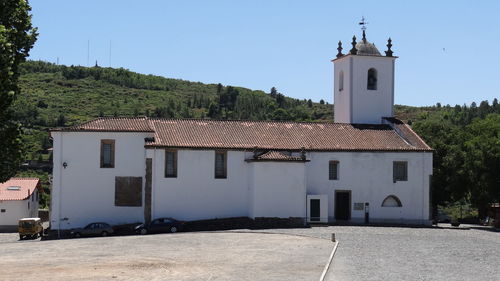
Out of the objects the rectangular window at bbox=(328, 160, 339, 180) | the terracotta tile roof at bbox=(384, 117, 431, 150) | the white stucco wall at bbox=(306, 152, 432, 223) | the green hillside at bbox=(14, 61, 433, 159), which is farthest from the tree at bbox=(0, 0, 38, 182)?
the green hillside at bbox=(14, 61, 433, 159)

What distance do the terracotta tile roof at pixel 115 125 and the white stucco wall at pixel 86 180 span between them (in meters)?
0.31

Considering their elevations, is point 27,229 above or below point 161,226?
below

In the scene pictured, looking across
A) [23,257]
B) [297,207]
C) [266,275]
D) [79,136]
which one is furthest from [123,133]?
[266,275]

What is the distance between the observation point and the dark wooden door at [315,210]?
43375 millimetres

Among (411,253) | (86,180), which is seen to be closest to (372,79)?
(86,180)

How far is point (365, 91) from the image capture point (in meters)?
50.3

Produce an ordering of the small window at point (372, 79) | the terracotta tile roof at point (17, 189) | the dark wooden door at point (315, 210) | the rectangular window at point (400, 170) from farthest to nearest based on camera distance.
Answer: the terracotta tile roof at point (17, 189) < the small window at point (372, 79) < the rectangular window at point (400, 170) < the dark wooden door at point (315, 210)

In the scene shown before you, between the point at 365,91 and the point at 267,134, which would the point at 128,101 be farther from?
the point at 267,134

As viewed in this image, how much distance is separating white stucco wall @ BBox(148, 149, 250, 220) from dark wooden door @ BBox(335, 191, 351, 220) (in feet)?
20.6

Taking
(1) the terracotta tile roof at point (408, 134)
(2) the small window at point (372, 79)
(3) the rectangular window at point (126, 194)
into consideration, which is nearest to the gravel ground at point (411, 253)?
(1) the terracotta tile roof at point (408, 134)

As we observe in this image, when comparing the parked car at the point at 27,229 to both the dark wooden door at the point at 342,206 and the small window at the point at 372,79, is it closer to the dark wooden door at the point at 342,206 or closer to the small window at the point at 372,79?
the dark wooden door at the point at 342,206

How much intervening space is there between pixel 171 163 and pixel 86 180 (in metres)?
5.23

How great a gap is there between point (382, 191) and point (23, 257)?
25129 mm

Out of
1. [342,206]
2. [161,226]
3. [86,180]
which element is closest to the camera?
[161,226]
